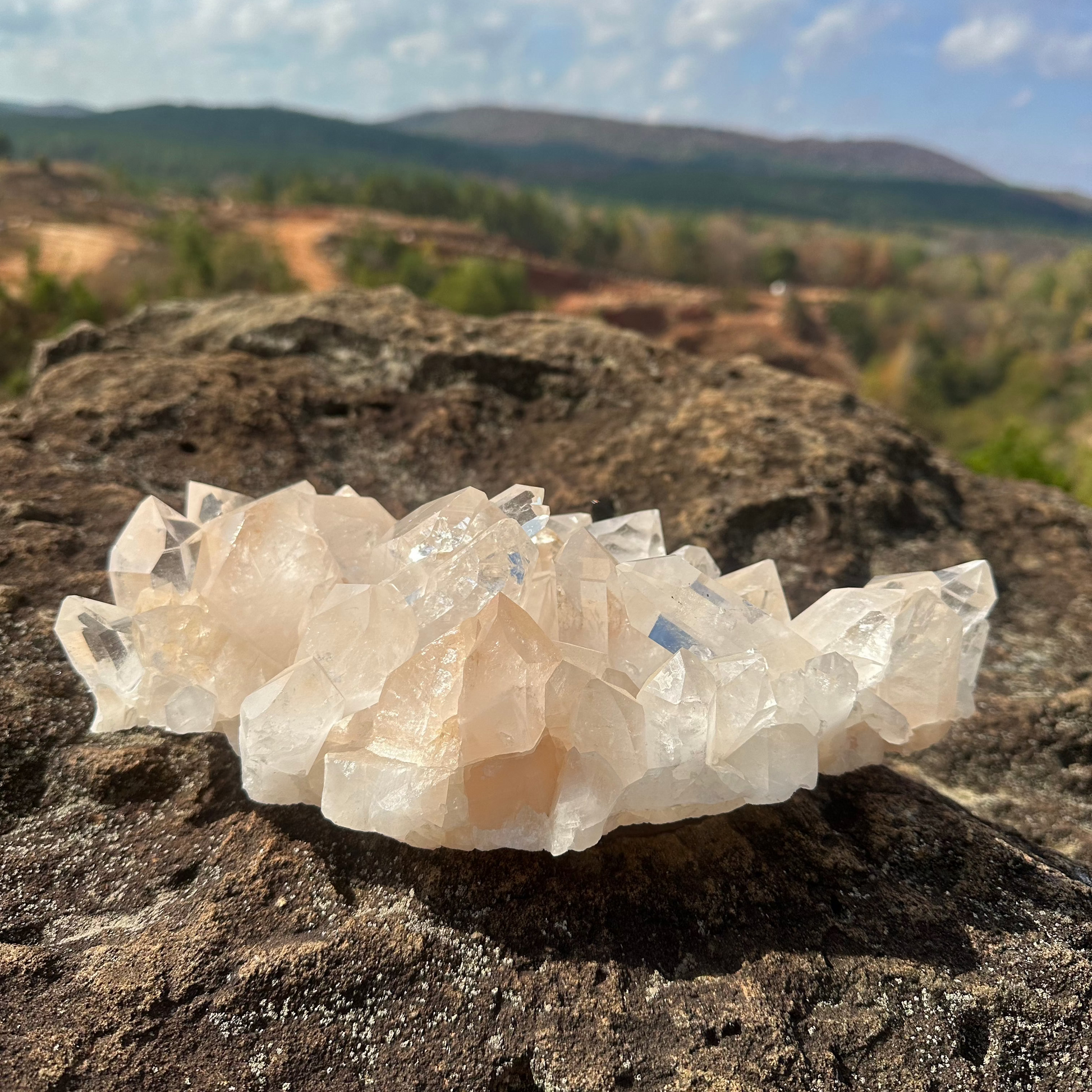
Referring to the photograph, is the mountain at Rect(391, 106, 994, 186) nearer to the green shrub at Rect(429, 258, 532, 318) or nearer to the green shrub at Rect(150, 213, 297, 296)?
the green shrub at Rect(429, 258, 532, 318)

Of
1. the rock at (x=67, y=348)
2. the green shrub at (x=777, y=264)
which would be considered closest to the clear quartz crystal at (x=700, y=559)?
the rock at (x=67, y=348)

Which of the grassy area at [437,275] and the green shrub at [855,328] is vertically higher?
the grassy area at [437,275]

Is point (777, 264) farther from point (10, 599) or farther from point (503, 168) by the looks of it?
point (503, 168)

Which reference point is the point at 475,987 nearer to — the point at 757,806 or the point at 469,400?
the point at 757,806

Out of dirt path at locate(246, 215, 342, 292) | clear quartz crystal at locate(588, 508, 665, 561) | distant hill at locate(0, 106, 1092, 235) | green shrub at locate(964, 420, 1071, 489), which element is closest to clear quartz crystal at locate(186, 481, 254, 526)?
clear quartz crystal at locate(588, 508, 665, 561)

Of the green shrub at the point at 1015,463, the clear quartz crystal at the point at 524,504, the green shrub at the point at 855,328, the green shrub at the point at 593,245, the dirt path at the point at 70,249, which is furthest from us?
the green shrub at the point at 593,245

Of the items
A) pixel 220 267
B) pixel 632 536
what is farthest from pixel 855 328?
pixel 632 536

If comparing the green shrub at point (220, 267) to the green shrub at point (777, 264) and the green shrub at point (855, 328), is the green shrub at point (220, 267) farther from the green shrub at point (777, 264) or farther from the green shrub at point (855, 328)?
the green shrub at point (777, 264)
